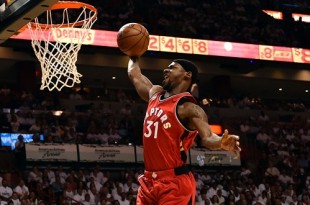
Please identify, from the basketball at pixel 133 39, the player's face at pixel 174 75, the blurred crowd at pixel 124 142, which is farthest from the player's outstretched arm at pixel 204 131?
the blurred crowd at pixel 124 142

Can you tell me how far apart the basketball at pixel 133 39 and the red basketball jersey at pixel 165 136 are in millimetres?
840

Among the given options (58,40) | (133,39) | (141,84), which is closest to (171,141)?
(141,84)

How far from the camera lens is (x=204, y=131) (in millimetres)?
5477

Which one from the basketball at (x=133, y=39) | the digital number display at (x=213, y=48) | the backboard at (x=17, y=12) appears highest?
the digital number display at (x=213, y=48)

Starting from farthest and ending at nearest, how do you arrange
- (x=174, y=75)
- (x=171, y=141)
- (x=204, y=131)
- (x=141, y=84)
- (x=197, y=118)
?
(x=141, y=84), (x=174, y=75), (x=171, y=141), (x=197, y=118), (x=204, y=131)

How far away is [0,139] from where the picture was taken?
16.9 metres

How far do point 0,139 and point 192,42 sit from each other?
283 inches

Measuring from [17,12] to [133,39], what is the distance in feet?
6.61

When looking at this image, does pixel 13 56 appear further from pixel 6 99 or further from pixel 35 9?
pixel 35 9

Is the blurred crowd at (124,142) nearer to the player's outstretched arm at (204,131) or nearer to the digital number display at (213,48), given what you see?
the digital number display at (213,48)

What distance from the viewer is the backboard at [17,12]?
7.70 m

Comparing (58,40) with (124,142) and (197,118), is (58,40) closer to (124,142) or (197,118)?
(197,118)

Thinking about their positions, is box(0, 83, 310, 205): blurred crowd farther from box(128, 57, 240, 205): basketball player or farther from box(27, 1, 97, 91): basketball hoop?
box(128, 57, 240, 205): basketball player

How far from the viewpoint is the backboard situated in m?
7.70
